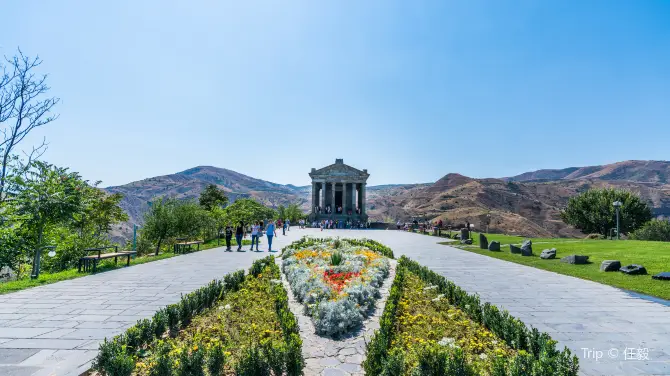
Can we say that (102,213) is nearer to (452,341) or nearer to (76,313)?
(76,313)

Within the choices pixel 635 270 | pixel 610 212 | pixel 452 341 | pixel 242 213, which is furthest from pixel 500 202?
pixel 452 341

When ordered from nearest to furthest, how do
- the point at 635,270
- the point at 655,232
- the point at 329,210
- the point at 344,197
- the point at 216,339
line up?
the point at 216,339, the point at 635,270, the point at 655,232, the point at 329,210, the point at 344,197

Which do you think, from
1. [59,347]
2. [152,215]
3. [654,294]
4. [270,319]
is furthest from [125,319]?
[152,215]

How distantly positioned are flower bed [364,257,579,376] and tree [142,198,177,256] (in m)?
17.1

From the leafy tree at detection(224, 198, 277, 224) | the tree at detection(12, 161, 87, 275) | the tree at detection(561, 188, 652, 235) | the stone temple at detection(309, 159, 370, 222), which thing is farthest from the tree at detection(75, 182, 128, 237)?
the tree at detection(561, 188, 652, 235)

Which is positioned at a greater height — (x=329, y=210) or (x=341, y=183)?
(x=341, y=183)

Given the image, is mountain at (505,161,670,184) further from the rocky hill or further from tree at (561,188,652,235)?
tree at (561,188,652,235)

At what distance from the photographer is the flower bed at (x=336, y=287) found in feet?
20.6

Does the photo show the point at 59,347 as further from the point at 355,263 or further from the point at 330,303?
the point at 355,263

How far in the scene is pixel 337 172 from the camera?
60.3 m

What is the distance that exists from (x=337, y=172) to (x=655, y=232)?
4264 centimetres

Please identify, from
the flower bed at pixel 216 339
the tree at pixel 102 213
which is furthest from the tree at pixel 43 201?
the tree at pixel 102 213

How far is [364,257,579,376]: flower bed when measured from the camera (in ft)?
13.4

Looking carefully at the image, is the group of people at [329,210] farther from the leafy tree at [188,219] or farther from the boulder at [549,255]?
the boulder at [549,255]
